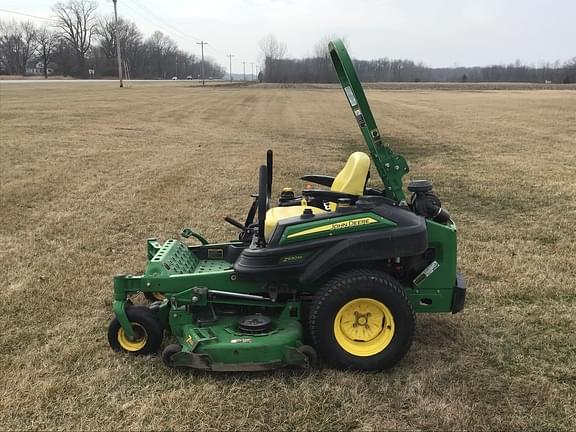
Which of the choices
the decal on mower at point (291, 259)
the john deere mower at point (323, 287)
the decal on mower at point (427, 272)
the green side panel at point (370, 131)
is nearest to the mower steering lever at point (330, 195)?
the john deere mower at point (323, 287)

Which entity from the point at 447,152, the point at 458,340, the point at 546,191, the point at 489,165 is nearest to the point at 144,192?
the point at 458,340

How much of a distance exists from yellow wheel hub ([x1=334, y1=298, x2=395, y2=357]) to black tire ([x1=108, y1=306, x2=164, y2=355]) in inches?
48.1

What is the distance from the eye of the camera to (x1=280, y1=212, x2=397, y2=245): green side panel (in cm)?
340

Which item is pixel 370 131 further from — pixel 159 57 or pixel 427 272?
pixel 159 57

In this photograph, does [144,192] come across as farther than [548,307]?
Yes

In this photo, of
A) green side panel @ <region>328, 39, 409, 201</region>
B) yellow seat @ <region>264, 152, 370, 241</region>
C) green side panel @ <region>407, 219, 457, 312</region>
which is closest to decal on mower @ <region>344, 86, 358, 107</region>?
green side panel @ <region>328, 39, 409, 201</region>

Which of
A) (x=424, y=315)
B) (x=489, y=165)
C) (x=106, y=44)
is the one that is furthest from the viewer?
(x=106, y=44)

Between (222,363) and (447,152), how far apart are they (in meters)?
11.3

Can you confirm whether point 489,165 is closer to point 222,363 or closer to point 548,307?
point 548,307

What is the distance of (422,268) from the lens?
3727 mm

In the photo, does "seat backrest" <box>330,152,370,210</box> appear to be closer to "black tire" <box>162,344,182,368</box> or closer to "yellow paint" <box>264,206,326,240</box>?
"yellow paint" <box>264,206,326,240</box>

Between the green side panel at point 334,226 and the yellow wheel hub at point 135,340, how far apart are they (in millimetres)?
1163

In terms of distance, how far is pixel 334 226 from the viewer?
3.41m

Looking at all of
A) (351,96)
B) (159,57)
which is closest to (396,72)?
(159,57)
